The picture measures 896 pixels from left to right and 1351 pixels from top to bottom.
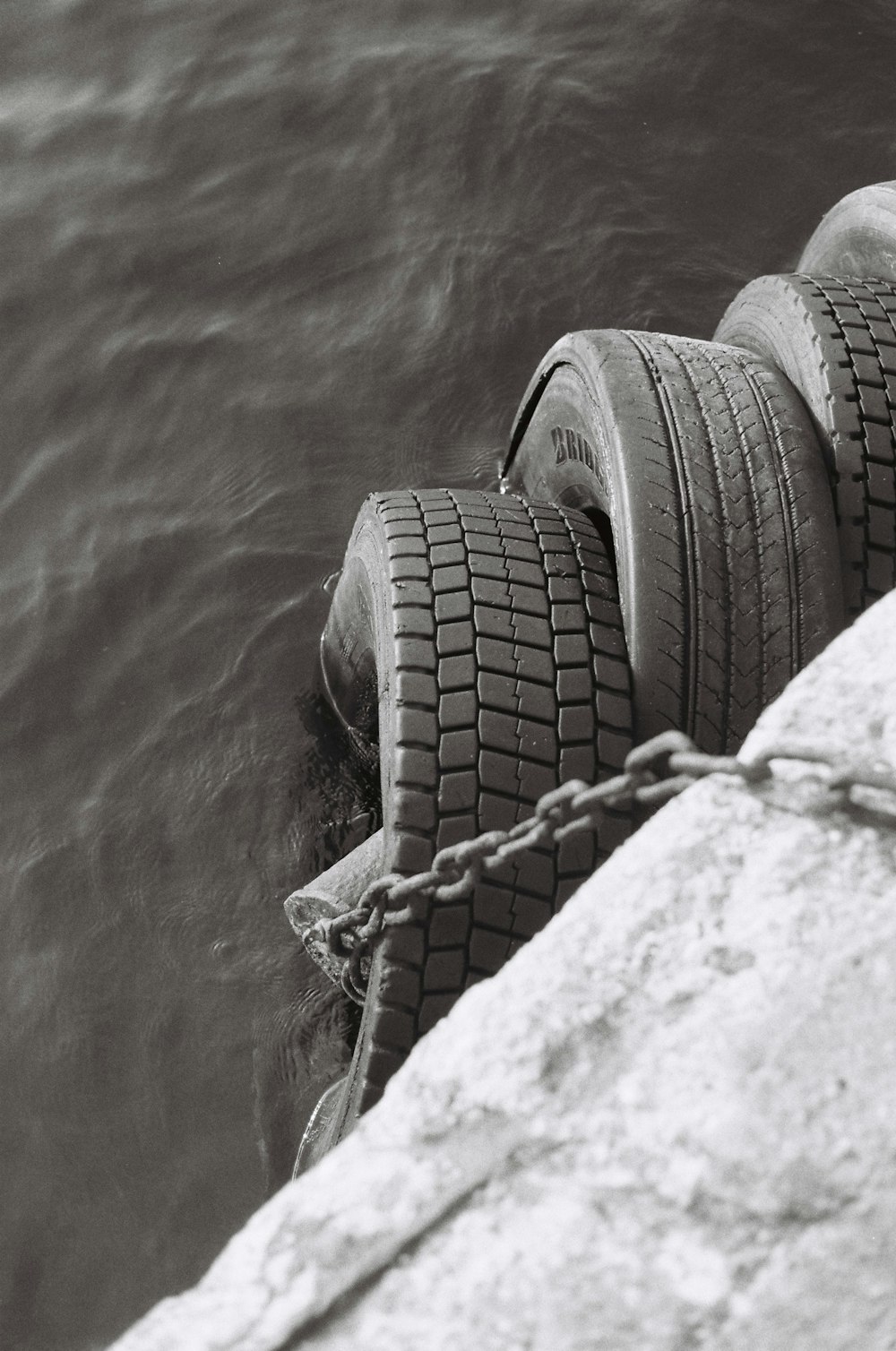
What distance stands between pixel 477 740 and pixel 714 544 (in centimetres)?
84

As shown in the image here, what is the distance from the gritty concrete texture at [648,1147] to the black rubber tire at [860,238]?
3076mm

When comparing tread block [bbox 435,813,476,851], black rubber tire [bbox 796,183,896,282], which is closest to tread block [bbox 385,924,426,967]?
tread block [bbox 435,813,476,851]

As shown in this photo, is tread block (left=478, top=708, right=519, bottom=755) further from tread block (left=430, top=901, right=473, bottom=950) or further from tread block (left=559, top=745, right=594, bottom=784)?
tread block (left=430, top=901, right=473, bottom=950)

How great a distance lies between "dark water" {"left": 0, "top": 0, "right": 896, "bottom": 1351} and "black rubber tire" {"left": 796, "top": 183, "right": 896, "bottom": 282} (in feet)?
4.56

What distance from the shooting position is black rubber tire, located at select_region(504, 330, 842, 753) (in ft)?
11.9

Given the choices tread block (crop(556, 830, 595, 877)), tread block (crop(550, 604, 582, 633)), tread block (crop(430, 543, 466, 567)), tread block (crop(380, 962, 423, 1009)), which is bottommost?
tread block (crop(380, 962, 423, 1009))

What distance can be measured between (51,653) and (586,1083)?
13.7 feet

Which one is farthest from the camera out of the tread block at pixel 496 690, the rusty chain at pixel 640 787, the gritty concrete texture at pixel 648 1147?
the tread block at pixel 496 690

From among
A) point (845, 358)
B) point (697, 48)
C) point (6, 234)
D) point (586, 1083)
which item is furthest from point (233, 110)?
point (586, 1083)

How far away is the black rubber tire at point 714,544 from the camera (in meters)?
3.63

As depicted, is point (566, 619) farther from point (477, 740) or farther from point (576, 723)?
point (477, 740)

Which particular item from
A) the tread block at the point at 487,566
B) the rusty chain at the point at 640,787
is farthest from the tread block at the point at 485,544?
the rusty chain at the point at 640,787

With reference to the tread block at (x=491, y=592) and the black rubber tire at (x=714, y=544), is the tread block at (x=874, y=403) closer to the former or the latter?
the black rubber tire at (x=714, y=544)

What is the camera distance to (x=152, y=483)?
6.07m
